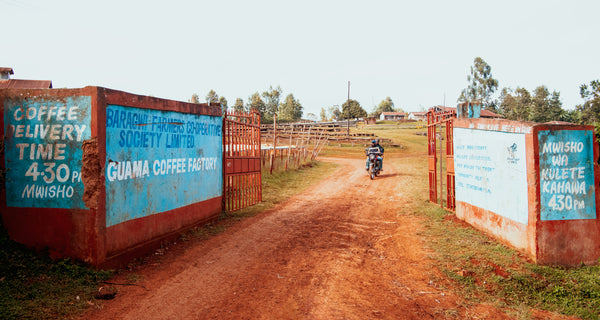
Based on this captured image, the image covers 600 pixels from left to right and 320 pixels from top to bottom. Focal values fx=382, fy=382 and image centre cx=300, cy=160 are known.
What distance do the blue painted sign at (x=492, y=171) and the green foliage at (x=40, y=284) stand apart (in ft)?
19.6

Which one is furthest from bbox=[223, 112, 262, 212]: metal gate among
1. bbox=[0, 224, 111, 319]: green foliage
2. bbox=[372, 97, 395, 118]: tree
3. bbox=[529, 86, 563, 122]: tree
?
bbox=[372, 97, 395, 118]: tree

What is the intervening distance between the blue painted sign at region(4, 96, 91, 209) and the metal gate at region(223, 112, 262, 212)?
384 cm

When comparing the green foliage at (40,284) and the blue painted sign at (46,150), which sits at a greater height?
the blue painted sign at (46,150)

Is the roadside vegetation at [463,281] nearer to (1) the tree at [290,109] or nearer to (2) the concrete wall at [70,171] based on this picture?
(2) the concrete wall at [70,171]

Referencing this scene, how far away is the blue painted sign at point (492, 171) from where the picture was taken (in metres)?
5.81

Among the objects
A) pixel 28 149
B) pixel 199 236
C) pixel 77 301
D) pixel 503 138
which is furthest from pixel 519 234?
pixel 28 149

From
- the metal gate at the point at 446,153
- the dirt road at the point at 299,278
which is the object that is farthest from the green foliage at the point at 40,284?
the metal gate at the point at 446,153

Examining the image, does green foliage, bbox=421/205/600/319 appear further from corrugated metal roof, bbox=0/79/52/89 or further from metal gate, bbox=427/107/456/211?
corrugated metal roof, bbox=0/79/52/89

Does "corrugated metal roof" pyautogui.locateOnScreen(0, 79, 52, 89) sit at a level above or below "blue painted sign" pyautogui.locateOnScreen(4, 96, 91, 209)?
above

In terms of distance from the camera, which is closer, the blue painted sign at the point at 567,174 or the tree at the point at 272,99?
the blue painted sign at the point at 567,174

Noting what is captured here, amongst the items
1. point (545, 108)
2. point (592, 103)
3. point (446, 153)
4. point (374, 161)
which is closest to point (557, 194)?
point (446, 153)

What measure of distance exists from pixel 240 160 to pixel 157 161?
3.06 m

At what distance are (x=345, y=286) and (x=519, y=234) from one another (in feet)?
9.82

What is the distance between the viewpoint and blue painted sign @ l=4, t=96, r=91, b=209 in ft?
16.5
